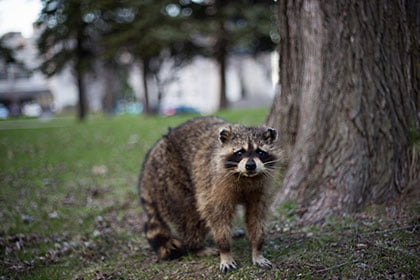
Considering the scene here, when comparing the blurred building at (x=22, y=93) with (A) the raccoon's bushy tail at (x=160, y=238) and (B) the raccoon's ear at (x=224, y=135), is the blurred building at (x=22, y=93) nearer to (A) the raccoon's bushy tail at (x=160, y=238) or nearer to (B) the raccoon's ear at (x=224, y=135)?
(A) the raccoon's bushy tail at (x=160, y=238)

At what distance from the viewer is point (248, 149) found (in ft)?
12.5

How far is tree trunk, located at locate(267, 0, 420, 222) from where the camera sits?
14.1 feet

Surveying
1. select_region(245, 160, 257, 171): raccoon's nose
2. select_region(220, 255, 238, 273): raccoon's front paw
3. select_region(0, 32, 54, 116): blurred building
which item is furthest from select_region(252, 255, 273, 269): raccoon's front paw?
select_region(0, 32, 54, 116): blurred building

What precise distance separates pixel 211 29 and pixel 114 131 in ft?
24.1

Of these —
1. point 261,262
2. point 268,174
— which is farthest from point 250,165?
point 261,262

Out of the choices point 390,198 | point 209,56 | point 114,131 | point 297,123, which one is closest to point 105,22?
point 209,56

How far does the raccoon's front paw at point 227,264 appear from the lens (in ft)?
12.6

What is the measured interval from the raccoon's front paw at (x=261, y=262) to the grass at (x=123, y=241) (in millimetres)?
59

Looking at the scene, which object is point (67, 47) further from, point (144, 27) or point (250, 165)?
point (250, 165)

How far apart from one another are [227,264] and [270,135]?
1.29 meters

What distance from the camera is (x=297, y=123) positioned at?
5.13 metres

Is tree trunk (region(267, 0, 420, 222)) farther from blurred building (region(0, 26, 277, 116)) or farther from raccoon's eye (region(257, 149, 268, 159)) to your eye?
blurred building (region(0, 26, 277, 116))

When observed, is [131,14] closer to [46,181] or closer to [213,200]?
[46,181]

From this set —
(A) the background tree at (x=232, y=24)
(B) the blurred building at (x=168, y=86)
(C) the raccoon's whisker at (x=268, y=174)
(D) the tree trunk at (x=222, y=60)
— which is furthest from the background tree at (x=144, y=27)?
(C) the raccoon's whisker at (x=268, y=174)
